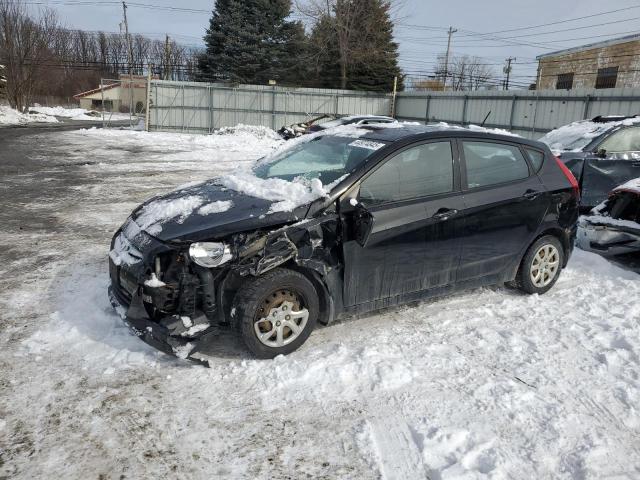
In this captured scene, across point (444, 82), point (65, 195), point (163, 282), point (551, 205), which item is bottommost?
point (65, 195)

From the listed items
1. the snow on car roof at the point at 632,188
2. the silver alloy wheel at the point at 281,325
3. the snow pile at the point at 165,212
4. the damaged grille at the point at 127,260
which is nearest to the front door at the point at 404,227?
the silver alloy wheel at the point at 281,325

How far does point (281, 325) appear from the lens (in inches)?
142

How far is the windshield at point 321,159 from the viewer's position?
13.4ft

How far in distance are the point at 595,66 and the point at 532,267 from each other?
3117 cm

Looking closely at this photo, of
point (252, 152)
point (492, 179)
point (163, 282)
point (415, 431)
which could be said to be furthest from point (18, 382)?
point (252, 152)

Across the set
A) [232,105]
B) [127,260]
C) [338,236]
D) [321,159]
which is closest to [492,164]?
[321,159]

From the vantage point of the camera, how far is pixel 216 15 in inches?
1368

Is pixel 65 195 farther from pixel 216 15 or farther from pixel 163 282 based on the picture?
pixel 216 15

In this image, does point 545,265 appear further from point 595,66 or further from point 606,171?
point 595,66

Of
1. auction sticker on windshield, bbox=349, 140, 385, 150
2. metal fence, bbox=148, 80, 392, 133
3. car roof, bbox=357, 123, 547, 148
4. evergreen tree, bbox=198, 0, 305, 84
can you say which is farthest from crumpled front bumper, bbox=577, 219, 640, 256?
evergreen tree, bbox=198, 0, 305, 84

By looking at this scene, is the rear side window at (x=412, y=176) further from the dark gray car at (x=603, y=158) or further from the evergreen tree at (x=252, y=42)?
the evergreen tree at (x=252, y=42)

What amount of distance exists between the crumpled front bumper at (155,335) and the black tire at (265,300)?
0.31 meters

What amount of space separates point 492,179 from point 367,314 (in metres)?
1.71

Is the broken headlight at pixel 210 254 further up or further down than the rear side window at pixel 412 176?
further down
